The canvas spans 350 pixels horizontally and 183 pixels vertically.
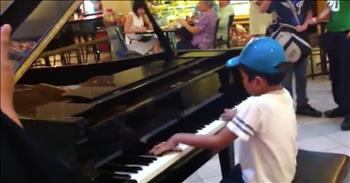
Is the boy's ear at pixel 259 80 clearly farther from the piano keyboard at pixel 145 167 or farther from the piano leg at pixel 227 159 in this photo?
the piano leg at pixel 227 159

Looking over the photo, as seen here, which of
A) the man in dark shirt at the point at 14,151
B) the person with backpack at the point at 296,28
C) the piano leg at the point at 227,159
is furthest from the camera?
the person with backpack at the point at 296,28

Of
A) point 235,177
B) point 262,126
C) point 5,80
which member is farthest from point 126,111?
point 5,80

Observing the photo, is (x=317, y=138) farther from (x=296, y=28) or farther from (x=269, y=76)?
(x=269, y=76)

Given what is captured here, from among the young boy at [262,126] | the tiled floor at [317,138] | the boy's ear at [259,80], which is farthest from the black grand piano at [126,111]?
the tiled floor at [317,138]

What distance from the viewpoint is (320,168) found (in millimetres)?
2314

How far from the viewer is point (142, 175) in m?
1.74

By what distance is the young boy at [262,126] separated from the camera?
1935 millimetres

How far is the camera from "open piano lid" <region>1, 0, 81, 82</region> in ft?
5.99

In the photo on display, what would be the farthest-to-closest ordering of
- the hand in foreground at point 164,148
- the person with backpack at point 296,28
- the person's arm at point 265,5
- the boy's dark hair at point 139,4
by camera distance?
1. the person's arm at point 265,5
2. the person with backpack at point 296,28
3. the boy's dark hair at point 139,4
4. the hand in foreground at point 164,148

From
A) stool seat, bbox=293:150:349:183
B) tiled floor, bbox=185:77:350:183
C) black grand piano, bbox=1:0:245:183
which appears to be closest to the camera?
black grand piano, bbox=1:0:245:183

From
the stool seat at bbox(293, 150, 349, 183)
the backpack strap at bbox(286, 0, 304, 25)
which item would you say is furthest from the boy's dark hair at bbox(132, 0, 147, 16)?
the backpack strap at bbox(286, 0, 304, 25)

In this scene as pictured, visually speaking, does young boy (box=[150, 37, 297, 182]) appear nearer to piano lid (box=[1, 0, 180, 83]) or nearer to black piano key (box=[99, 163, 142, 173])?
black piano key (box=[99, 163, 142, 173])

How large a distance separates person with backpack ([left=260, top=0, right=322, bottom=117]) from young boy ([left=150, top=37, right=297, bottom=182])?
2.74 meters

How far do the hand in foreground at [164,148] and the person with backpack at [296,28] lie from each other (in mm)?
2941
